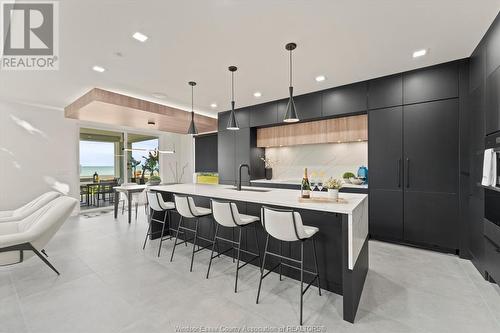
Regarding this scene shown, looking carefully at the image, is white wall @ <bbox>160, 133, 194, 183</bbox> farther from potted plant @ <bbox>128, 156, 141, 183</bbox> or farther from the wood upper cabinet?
the wood upper cabinet

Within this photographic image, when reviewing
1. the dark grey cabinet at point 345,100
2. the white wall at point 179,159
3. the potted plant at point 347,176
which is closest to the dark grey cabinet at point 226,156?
the dark grey cabinet at point 345,100

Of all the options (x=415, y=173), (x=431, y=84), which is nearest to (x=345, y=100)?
(x=431, y=84)

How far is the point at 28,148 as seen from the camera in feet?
16.7

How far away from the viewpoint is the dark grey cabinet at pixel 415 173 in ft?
10.3

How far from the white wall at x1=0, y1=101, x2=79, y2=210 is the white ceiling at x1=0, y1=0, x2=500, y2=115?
4.56 ft

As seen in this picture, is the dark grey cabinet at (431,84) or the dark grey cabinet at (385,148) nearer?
the dark grey cabinet at (431,84)

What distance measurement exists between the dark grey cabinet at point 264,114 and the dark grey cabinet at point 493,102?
3.27m

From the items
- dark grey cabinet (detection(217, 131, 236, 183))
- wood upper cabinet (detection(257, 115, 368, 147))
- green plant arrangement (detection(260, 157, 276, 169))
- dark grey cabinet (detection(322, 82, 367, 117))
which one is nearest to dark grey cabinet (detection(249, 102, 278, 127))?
wood upper cabinet (detection(257, 115, 368, 147))

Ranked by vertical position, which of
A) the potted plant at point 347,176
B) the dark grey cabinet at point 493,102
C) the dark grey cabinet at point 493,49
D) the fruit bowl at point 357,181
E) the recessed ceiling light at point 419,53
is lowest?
the fruit bowl at point 357,181

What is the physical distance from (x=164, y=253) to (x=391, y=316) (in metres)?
2.83

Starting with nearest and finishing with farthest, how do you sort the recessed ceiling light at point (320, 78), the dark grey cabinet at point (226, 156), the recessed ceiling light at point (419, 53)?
the recessed ceiling light at point (419, 53) < the recessed ceiling light at point (320, 78) < the dark grey cabinet at point (226, 156)

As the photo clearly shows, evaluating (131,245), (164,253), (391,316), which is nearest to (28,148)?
(131,245)

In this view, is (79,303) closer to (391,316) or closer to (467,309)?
(391,316)

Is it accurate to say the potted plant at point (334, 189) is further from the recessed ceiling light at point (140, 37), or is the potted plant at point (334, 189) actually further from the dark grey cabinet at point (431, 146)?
the recessed ceiling light at point (140, 37)
